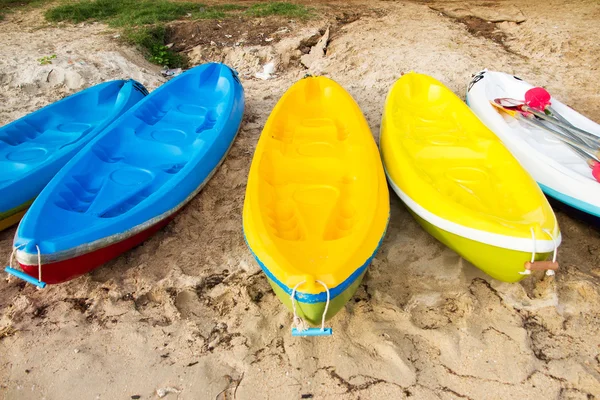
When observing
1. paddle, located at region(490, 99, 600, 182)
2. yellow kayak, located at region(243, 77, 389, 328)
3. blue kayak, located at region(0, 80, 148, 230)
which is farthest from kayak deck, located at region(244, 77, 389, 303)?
blue kayak, located at region(0, 80, 148, 230)

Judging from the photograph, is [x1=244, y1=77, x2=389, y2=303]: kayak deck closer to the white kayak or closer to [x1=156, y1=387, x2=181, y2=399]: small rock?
[x1=156, y1=387, x2=181, y2=399]: small rock

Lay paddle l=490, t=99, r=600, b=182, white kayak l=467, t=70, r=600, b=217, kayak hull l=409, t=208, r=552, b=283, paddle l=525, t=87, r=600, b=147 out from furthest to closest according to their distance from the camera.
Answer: paddle l=525, t=87, r=600, b=147 < paddle l=490, t=99, r=600, b=182 < white kayak l=467, t=70, r=600, b=217 < kayak hull l=409, t=208, r=552, b=283

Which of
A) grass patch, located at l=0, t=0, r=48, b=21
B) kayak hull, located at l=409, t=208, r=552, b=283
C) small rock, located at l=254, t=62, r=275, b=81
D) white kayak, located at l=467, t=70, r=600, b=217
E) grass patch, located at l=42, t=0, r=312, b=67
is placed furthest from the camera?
grass patch, located at l=0, t=0, r=48, b=21

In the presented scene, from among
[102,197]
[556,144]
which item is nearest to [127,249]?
[102,197]

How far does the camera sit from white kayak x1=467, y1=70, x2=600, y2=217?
9.65ft

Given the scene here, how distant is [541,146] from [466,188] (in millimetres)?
1052

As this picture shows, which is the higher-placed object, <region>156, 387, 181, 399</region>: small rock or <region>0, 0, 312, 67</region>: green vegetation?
<region>0, 0, 312, 67</region>: green vegetation

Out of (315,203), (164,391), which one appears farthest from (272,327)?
(315,203)

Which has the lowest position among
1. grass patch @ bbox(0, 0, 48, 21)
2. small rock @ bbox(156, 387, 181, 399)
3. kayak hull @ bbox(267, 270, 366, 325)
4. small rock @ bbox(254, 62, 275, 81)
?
small rock @ bbox(156, 387, 181, 399)

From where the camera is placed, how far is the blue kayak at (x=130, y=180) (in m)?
2.55

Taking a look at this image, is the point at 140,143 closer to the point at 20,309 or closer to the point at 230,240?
the point at 230,240

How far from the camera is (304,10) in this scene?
723cm

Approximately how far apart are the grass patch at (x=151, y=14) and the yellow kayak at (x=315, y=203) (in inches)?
128

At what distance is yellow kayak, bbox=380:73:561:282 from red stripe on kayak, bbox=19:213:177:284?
6.16 feet
